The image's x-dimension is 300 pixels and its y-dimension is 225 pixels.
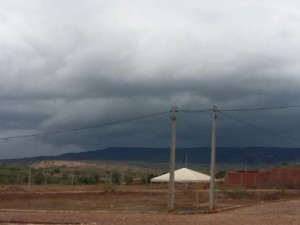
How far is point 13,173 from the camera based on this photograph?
10569 cm

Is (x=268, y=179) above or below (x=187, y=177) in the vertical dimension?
above

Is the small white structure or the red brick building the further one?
the red brick building

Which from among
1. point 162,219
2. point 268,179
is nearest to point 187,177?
point 162,219

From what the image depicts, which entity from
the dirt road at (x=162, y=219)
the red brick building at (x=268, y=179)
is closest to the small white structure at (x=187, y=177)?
the dirt road at (x=162, y=219)

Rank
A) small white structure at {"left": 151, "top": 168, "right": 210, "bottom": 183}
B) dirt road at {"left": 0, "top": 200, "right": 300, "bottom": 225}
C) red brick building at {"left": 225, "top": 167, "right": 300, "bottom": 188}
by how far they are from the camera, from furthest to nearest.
A: red brick building at {"left": 225, "top": 167, "right": 300, "bottom": 188}
small white structure at {"left": 151, "top": 168, "right": 210, "bottom": 183}
dirt road at {"left": 0, "top": 200, "right": 300, "bottom": 225}

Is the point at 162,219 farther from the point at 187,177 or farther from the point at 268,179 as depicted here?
the point at 268,179

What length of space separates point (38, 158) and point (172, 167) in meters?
162

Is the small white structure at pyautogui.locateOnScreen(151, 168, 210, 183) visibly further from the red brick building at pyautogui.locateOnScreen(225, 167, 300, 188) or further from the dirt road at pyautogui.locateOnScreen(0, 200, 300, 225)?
the red brick building at pyautogui.locateOnScreen(225, 167, 300, 188)

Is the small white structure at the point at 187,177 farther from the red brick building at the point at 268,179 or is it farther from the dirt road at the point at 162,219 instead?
the red brick building at the point at 268,179

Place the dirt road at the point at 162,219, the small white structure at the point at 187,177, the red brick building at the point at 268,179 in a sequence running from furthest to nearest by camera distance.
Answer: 1. the red brick building at the point at 268,179
2. the small white structure at the point at 187,177
3. the dirt road at the point at 162,219

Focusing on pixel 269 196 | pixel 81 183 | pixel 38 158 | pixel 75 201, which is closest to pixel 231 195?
pixel 269 196

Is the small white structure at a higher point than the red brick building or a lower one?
lower

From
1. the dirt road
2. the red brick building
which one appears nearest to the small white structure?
the dirt road

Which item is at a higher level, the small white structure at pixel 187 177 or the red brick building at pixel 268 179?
the red brick building at pixel 268 179
